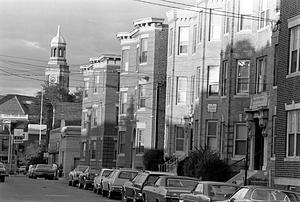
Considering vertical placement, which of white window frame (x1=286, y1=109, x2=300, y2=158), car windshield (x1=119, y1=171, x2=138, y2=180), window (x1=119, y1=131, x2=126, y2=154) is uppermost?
white window frame (x1=286, y1=109, x2=300, y2=158)

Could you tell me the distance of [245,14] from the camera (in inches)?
1462

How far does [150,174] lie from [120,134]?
34060 mm

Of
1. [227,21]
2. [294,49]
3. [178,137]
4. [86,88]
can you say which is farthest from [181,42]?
[86,88]

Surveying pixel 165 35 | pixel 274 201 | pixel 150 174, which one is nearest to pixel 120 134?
pixel 165 35

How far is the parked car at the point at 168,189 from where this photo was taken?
21.9 m

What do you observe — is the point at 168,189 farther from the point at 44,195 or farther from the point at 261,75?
the point at 261,75

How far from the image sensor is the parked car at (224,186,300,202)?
17078mm

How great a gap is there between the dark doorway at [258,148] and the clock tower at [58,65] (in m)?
111

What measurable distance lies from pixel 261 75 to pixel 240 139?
370 centimetres

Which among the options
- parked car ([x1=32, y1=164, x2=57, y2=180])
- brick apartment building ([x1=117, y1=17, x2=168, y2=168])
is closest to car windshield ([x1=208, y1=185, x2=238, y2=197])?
brick apartment building ([x1=117, y1=17, x2=168, y2=168])

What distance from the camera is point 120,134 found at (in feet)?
200

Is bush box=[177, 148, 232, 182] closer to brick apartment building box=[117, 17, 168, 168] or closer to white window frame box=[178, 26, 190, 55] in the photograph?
→ white window frame box=[178, 26, 190, 55]

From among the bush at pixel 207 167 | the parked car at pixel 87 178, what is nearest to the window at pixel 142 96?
the parked car at pixel 87 178

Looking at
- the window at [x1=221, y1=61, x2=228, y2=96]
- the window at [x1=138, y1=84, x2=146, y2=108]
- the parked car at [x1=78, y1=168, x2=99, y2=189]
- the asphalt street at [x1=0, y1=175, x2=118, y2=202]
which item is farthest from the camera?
the window at [x1=138, y1=84, x2=146, y2=108]
